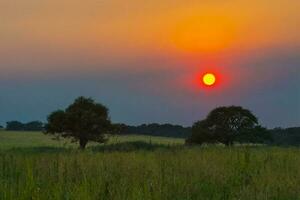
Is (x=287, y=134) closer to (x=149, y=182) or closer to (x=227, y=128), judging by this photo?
(x=227, y=128)

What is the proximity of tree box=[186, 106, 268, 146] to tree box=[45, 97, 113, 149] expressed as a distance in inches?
410

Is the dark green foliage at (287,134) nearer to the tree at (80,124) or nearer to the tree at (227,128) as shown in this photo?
the tree at (227,128)

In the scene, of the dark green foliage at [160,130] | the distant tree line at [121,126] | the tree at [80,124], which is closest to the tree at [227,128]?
the distant tree line at [121,126]

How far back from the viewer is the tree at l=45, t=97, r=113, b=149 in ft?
201

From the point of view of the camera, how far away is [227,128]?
215ft

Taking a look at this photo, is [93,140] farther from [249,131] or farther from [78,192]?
[78,192]

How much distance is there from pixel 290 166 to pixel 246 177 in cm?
524

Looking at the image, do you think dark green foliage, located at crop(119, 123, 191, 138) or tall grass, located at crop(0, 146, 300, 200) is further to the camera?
dark green foliage, located at crop(119, 123, 191, 138)

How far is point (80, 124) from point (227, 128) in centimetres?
1733

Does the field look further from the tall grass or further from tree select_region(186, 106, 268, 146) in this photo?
tree select_region(186, 106, 268, 146)

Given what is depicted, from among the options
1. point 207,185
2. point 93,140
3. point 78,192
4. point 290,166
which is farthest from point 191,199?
point 93,140

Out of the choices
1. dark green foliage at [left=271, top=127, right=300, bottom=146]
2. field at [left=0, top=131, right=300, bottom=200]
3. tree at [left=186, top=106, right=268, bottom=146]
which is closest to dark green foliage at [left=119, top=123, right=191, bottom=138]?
dark green foliage at [left=271, top=127, right=300, bottom=146]

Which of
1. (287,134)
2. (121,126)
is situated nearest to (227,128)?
(121,126)

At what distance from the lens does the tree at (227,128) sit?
2542 inches
